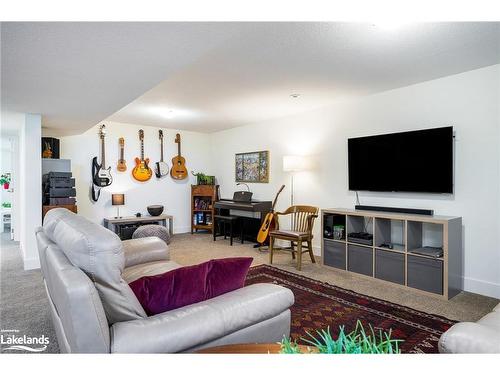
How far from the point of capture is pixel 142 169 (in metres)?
6.34

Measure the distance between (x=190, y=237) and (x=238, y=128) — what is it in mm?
2389

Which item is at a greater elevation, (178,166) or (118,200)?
(178,166)

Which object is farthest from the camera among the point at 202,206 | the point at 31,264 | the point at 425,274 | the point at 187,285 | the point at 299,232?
the point at 202,206

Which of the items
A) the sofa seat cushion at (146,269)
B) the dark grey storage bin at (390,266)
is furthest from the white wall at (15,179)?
the dark grey storage bin at (390,266)

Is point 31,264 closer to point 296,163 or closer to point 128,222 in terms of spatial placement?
point 128,222

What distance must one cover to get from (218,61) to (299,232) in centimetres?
233

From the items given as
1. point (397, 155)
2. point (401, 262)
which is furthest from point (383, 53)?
point (401, 262)

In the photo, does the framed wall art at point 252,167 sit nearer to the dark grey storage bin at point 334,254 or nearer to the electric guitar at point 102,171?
the dark grey storage bin at point 334,254

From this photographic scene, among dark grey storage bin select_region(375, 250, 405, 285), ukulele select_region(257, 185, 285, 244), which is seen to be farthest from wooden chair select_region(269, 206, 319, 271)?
dark grey storage bin select_region(375, 250, 405, 285)

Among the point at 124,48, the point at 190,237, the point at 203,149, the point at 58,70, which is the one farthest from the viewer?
the point at 203,149

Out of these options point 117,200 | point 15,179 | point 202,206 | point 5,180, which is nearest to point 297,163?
point 202,206
